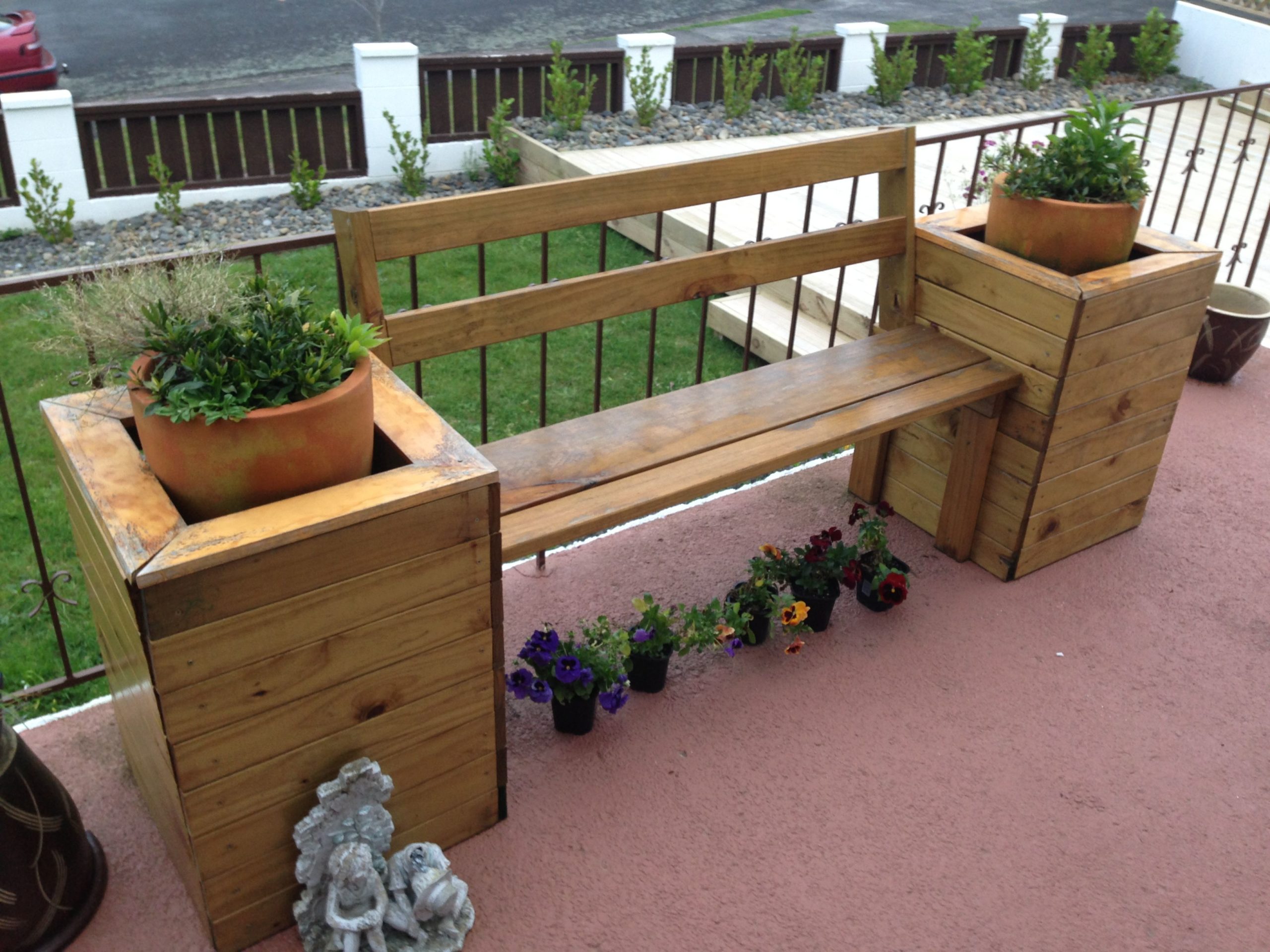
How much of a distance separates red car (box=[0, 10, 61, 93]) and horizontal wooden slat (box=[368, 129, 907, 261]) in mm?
9641

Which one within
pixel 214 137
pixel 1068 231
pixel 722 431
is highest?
pixel 1068 231

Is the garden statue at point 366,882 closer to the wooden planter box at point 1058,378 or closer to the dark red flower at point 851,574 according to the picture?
the dark red flower at point 851,574

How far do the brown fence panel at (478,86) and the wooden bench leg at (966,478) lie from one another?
6.89m

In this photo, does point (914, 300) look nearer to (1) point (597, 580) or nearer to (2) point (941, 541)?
(2) point (941, 541)

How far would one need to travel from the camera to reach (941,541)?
3.42 metres

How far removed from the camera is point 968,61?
10.6 m

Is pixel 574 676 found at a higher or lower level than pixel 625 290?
lower

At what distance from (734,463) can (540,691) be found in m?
0.70

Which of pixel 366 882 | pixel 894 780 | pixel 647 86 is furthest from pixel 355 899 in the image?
pixel 647 86

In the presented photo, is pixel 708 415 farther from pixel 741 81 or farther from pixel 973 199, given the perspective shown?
pixel 741 81

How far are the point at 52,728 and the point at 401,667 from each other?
1134 mm

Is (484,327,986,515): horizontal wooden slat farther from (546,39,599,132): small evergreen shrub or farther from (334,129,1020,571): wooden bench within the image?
(546,39,599,132): small evergreen shrub

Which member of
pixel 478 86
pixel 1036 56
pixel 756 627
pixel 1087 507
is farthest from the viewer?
pixel 1036 56

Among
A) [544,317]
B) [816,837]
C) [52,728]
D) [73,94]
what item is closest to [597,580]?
[544,317]
